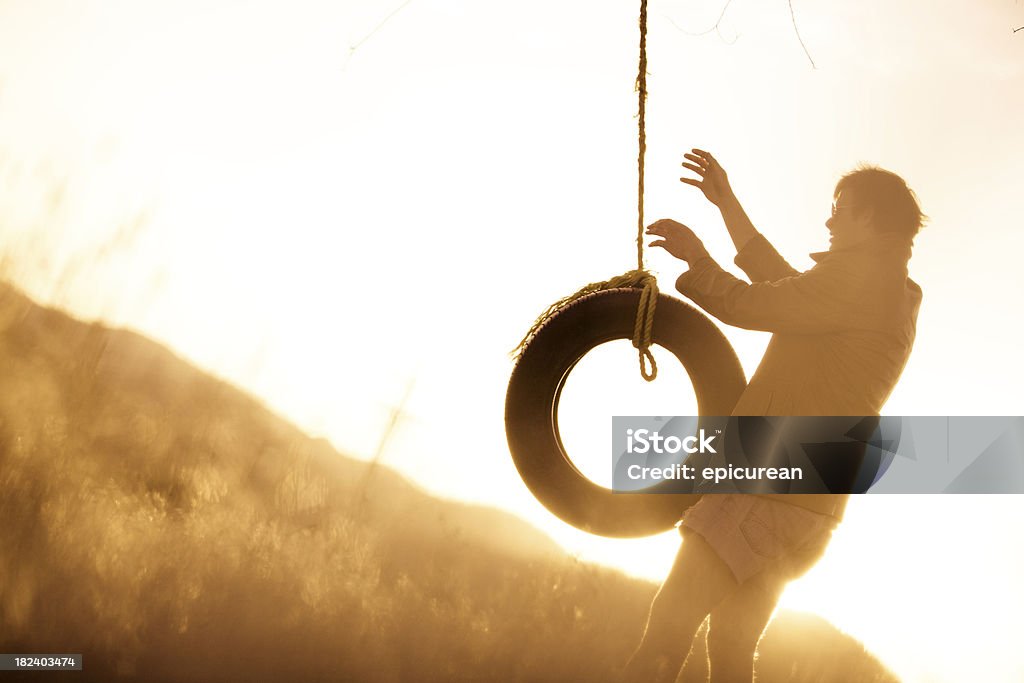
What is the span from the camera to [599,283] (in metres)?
2.32

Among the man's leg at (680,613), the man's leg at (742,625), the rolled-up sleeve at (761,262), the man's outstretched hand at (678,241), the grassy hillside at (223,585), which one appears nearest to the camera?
the man's leg at (680,613)

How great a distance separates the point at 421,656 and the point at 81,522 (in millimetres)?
3869

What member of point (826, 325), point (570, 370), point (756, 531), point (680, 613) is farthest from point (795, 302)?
point (680, 613)

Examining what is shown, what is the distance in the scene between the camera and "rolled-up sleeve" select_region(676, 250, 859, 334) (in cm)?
185

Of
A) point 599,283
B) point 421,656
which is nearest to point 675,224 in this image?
point 599,283

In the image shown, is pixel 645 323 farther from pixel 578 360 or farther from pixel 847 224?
pixel 847 224

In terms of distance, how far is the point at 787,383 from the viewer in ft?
6.27

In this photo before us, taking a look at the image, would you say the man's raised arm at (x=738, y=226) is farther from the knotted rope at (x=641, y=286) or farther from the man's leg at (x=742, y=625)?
Result: the man's leg at (x=742, y=625)

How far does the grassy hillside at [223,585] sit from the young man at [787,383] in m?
5.45

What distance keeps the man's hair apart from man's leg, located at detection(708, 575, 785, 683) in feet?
3.65

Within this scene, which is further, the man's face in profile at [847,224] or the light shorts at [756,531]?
the man's face in profile at [847,224]

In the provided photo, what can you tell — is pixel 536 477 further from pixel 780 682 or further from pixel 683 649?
pixel 780 682

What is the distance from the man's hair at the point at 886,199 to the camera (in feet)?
6.45

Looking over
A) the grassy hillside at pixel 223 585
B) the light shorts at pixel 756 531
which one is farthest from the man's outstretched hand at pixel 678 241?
the grassy hillside at pixel 223 585
